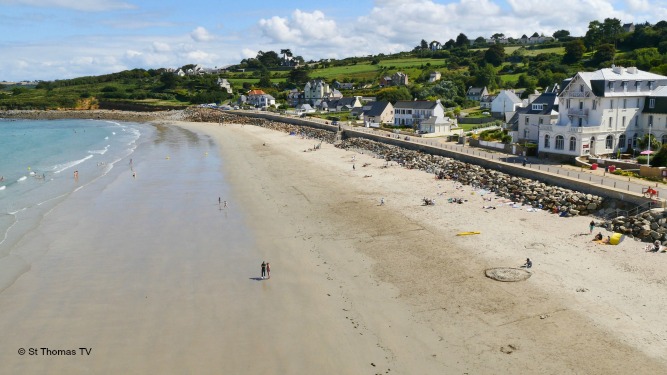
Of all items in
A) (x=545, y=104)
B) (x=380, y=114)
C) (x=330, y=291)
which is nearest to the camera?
(x=330, y=291)

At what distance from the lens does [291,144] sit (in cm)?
5834

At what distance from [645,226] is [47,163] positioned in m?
47.7

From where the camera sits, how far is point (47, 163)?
1928 inches

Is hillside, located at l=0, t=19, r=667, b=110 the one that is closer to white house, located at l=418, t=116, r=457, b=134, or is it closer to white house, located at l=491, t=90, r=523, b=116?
white house, located at l=491, t=90, r=523, b=116

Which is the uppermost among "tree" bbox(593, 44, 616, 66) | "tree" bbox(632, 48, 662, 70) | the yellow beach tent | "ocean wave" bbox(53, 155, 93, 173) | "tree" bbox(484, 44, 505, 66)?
"tree" bbox(484, 44, 505, 66)

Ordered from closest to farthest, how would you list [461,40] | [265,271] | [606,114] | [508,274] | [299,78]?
1. [508,274]
2. [265,271]
3. [606,114]
4. [299,78]
5. [461,40]

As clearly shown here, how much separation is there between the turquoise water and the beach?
208cm

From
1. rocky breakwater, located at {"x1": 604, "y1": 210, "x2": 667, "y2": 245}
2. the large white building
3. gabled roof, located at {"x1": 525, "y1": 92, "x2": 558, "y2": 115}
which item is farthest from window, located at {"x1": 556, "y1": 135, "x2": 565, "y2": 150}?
rocky breakwater, located at {"x1": 604, "y1": 210, "x2": 667, "y2": 245}

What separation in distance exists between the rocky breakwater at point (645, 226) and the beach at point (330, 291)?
0.87 m

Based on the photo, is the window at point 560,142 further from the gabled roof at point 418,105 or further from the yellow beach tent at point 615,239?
the gabled roof at point 418,105

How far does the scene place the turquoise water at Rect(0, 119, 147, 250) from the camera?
1223 inches

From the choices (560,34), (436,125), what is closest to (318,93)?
(436,125)

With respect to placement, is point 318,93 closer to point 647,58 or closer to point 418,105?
point 418,105

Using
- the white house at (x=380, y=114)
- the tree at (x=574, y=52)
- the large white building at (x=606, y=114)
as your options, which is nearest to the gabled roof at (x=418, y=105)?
the white house at (x=380, y=114)
